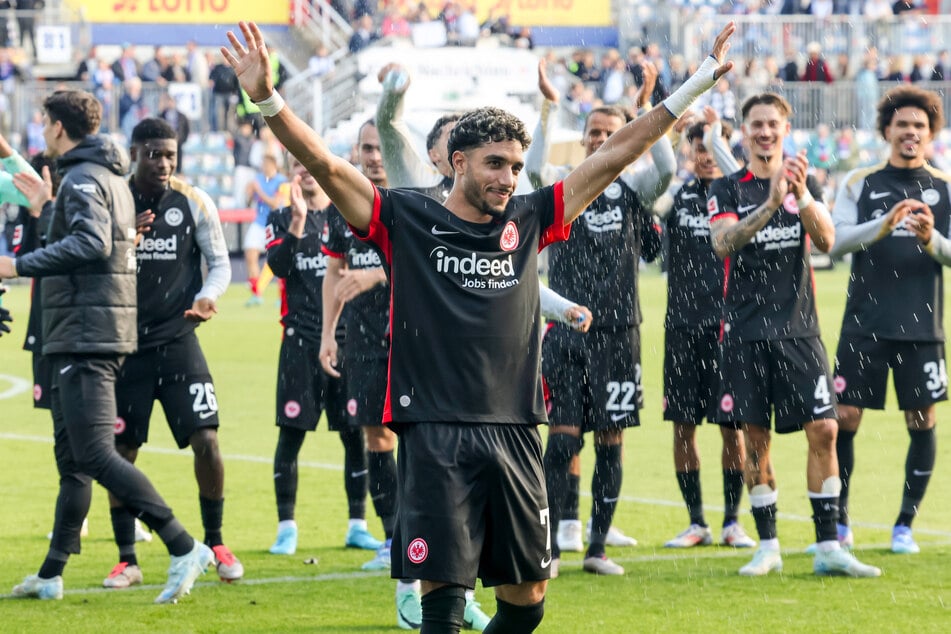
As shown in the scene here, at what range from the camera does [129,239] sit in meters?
7.19

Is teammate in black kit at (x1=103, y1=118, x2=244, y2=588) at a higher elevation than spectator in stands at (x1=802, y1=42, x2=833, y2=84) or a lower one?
lower

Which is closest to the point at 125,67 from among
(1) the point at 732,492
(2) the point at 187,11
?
(2) the point at 187,11

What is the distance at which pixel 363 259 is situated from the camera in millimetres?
7773

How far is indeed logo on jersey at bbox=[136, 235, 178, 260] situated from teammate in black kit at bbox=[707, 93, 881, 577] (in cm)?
272

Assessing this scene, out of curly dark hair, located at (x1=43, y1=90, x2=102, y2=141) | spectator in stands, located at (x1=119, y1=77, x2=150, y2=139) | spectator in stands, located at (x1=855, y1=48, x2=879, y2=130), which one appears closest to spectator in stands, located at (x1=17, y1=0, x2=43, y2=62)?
spectator in stands, located at (x1=119, y1=77, x2=150, y2=139)

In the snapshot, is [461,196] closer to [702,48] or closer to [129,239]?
[129,239]

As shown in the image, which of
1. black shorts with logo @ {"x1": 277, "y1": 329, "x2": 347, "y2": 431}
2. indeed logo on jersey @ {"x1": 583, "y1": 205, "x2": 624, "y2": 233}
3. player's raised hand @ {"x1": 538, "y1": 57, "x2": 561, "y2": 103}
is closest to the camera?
player's raised hand @ {"x1": 538, "y1": 57, "x2": 561, "y2": 103}

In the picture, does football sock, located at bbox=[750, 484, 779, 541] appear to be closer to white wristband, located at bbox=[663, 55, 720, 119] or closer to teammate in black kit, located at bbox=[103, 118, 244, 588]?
teammate in black kit, located at bbox=[103, 118, 244, 588]

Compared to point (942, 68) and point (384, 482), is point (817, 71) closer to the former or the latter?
point (942, 68)

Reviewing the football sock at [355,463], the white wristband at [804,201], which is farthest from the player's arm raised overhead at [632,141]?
the football sock at [355,463]

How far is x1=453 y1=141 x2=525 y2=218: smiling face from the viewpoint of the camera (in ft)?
16.3

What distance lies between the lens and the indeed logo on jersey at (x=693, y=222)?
868cm

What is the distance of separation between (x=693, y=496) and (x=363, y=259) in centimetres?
230

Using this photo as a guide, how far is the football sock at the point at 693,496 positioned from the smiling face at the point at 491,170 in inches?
153
